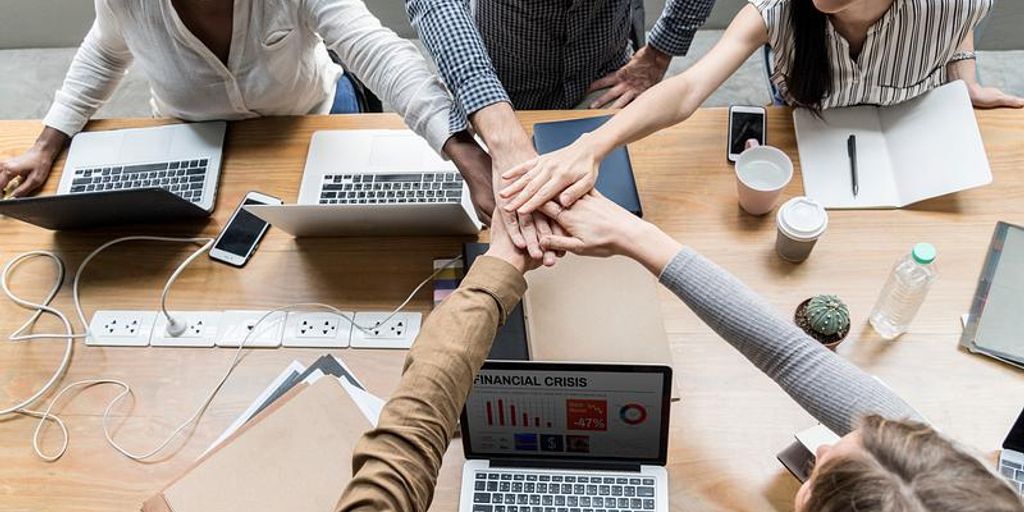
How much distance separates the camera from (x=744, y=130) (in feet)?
4.76

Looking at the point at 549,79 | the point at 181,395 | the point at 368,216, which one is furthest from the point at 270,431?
the point at 549,79

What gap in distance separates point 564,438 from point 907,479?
1.59 feet

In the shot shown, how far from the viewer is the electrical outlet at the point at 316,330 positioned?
1299 millimetres

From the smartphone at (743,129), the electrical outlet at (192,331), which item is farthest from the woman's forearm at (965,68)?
the electrical outlet at (192,331)

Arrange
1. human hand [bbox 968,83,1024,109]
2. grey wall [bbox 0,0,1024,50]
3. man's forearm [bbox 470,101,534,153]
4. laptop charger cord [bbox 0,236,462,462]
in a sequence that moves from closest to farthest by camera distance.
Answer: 1. laptop charger cord [bbox 0,236,462,462]
2. man's forearm [bbox 470,101,534,153]
3. human hand [bbox 968,83,1024,109]
4. grey wall [bbox 0,0,1024,50]

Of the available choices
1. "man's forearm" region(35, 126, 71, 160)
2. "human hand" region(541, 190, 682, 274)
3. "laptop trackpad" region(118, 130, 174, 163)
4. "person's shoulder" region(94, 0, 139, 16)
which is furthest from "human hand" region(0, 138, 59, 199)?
"human hand" region(541, 190, 682, 274)

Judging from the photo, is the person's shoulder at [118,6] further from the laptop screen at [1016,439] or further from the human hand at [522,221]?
the laptop screen at [1016,439]

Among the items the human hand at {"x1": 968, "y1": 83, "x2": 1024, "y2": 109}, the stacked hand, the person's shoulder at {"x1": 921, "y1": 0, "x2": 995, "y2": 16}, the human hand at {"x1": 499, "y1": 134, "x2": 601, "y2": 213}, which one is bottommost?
the stacked hand

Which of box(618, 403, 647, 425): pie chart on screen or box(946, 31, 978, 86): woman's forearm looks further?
box(946, 31, 978, 86): woman's forearm

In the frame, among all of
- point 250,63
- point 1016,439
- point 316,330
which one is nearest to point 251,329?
point 316,330

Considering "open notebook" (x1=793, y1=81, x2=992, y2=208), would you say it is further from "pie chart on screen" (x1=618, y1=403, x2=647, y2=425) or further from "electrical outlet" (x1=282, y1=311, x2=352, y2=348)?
"electrical outlet" (x1=282, y1=311, x2=352, y2=348)

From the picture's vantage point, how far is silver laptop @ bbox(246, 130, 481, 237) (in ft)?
4.18

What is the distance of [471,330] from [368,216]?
44 cm

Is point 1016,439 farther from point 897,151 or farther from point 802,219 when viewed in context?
point 897,151
